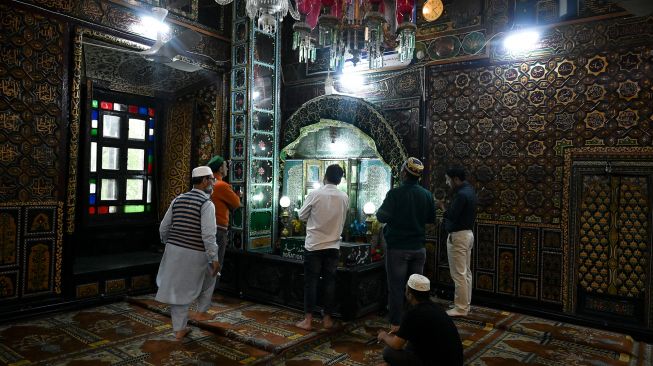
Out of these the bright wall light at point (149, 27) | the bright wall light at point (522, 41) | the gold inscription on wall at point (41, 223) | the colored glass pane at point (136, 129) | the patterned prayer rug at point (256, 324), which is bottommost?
the patterned prayer rug at point (256, 324)

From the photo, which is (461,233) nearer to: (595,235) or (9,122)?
(595,235)

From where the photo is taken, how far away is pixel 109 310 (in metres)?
5.19

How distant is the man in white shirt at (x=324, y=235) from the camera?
446cm

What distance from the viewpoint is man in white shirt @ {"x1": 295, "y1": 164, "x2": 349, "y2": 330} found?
446cm

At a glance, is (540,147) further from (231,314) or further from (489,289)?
(231,314)

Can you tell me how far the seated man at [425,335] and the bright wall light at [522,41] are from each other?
4.00m

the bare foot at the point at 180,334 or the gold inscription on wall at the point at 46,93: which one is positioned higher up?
the gold inscription on wall at the point at 46,93

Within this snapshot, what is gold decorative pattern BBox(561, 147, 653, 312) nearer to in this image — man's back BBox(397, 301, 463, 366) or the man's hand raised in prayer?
man's back BBox(397, 301, 463, 366)

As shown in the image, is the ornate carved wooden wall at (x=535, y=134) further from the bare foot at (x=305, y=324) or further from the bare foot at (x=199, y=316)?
the bare foot at (x=199, y=316)

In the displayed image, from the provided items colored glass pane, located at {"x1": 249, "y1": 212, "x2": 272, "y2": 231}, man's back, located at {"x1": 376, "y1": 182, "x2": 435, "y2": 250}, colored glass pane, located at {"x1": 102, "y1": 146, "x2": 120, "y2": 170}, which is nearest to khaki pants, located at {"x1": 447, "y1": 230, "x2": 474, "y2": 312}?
man's back, located at {"x1": 376, "y1": 182, "x2": 435, "y2": 250}

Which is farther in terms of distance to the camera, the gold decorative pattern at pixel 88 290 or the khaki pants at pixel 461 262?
the gold decorative pattern at pixel 88 290

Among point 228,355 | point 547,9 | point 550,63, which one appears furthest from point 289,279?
point 547,9

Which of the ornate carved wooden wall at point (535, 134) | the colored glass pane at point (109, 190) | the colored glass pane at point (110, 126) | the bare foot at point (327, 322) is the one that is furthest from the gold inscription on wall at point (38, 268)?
the ornate carved wooden wall at point (535, 134)

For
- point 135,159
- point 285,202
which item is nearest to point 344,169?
point 285,202
